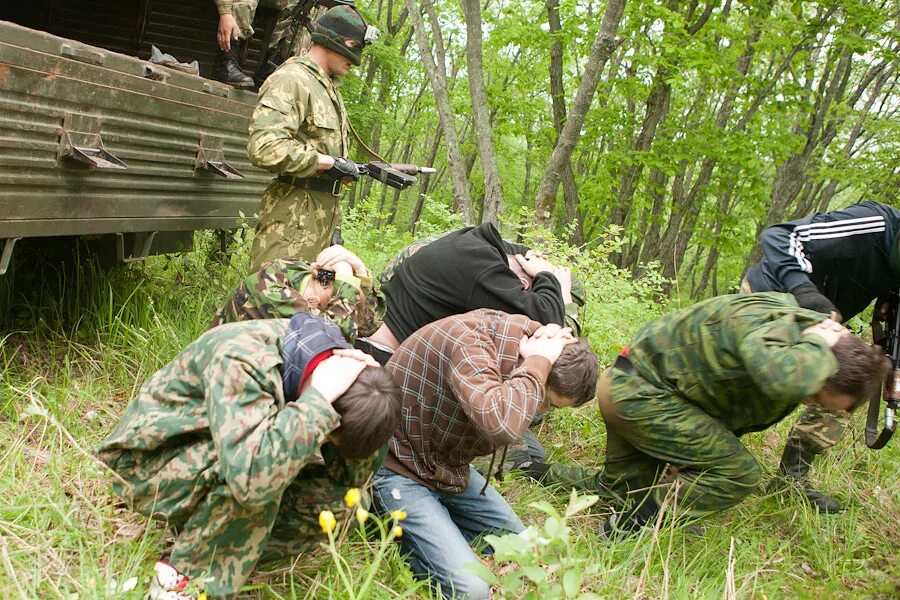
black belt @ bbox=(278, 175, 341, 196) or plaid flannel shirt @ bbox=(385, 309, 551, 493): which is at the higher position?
black belt @ bbox=(278, 175, 341, 196)

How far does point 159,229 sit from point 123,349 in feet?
2.23

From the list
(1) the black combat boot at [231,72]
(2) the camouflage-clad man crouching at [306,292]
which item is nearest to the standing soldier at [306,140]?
(2) the camouflage-clad man crouching at [306,292]

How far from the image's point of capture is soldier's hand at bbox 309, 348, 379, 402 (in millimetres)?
2170

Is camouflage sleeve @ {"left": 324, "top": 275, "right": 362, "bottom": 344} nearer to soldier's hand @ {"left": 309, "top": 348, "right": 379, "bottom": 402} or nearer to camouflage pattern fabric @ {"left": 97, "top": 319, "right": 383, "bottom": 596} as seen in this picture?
camouflage pattern fabric @ {"left": 97, "top": 319, "right": 383, "bottom": 596}

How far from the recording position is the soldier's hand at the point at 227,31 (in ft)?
15.3

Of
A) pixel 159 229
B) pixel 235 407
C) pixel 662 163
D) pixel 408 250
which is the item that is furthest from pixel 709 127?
pixel 235 407

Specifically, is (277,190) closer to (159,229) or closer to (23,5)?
Result: (159,229)

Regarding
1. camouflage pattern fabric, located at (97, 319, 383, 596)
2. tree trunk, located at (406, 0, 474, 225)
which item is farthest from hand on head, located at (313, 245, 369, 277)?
tree trunk, located at (406, 0, 474, 225)

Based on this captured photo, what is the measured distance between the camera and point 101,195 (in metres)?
3.37

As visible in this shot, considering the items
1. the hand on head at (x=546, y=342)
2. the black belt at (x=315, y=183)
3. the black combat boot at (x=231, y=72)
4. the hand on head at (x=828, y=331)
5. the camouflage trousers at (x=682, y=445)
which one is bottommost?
the camouflage trousers at (x=682, y=445)

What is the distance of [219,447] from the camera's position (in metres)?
2.08

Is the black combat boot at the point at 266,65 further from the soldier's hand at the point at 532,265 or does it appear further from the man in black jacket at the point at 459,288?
the soldier's hand at the point at 532,265

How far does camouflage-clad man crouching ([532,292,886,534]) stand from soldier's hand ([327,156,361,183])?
1728mm

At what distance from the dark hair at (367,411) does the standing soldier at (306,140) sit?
6.15 ft
